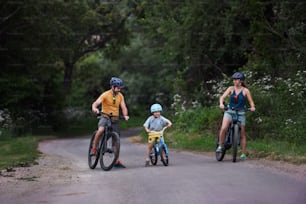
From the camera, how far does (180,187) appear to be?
943cm

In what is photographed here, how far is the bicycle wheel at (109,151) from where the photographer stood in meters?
12.6

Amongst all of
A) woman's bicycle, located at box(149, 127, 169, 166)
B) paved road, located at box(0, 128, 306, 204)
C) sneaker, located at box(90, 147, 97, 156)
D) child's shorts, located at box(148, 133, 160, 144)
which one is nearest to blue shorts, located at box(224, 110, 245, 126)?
paved road, located at box(0, 128, 306, 204)

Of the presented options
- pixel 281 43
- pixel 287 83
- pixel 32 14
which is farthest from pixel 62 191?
pixel 32 14

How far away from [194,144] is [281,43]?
3.93m

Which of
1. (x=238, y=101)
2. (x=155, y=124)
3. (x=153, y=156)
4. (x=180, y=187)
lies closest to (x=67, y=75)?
(x=153, y=156)

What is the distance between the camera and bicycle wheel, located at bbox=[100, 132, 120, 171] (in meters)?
12.6

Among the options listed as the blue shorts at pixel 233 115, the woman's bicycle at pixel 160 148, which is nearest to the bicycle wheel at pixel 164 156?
the woman's bicycle at pixel 160 148

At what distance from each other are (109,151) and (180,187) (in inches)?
141

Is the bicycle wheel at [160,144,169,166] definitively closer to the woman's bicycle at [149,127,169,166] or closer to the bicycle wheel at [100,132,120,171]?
the woman's bicycle at [149,127,169,166]

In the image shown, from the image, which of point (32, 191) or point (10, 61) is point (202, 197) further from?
point (10, 61)

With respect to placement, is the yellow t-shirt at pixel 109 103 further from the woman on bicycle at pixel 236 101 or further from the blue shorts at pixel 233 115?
the blue shorts at pixel 233 115

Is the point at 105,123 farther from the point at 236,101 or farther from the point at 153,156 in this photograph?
the point at 236,101

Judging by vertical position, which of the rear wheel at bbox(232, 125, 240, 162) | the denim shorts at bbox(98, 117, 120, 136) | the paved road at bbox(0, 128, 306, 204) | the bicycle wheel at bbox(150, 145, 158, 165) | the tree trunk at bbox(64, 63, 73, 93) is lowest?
the paved road at bbox(0, 128, 306, 204)

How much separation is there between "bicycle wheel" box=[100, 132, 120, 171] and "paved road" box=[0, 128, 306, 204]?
232 millimetres
